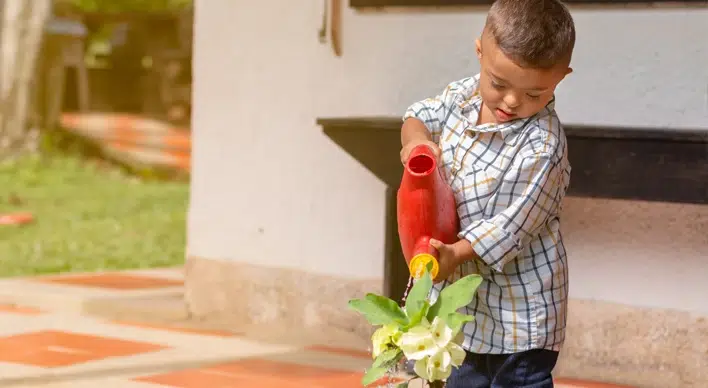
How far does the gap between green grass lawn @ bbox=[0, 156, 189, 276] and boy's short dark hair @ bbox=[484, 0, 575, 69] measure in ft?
14.8

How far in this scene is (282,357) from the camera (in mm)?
4285

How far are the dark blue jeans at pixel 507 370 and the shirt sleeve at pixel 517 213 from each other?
0.71 feet

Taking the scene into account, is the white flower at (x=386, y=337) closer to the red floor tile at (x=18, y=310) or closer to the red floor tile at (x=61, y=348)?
the red floor tile at (x=61, y=348)

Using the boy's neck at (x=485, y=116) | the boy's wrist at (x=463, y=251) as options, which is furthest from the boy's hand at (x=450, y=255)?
the boy's neck at (x=485, y=116)

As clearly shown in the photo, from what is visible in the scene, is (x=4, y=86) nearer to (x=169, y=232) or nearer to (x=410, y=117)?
(x=169, y=232)

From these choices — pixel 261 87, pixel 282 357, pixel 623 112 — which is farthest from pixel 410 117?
pixel 261 87

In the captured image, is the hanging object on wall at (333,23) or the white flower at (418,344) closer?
the white flower at (418,344)

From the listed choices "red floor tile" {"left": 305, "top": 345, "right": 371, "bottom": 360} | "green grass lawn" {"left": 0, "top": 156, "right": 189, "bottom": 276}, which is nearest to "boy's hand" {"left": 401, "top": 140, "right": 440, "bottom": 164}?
"red floor tile" {"left": 305, "top": 345, "right": 371, "bottom": 360}

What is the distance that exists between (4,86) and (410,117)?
9.96 metres

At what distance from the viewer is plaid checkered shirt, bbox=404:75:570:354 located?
7.66 ft

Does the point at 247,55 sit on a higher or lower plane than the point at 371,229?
higher

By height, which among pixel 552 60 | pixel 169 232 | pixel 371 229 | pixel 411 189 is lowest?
pixel 169 232

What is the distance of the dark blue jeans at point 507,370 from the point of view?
8.01ft

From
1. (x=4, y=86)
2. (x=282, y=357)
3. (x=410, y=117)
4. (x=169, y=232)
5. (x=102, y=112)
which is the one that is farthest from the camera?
(x=102, y=112)
